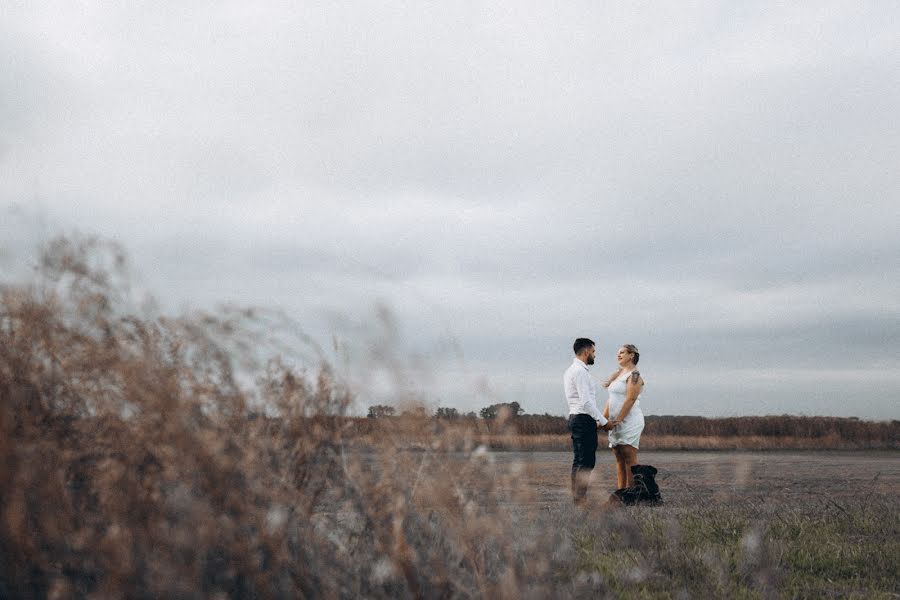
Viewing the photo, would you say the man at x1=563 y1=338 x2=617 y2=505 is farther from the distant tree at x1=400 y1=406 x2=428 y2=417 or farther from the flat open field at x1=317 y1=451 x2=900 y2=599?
the distant tree at x1=400 y1=406 x2=428 y2=417

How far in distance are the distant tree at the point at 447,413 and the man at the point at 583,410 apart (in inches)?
234

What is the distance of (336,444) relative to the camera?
11.0 feet

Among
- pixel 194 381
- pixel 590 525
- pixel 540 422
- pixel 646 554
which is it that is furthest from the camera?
pixel 540 422

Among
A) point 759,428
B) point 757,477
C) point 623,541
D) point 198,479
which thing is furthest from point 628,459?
→ point 759,428

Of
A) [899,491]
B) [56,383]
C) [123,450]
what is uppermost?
[56,383]

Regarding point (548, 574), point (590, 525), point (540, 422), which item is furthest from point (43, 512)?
point (540, 422)

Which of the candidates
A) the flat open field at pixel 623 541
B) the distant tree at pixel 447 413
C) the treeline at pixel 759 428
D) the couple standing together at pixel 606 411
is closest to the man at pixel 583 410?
the couple standing together at pixel 606 411

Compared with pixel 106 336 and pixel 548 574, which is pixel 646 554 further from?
pixel 106 336

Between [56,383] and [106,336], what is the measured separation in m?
0.26

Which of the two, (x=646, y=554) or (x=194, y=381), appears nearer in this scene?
(x=194, y=381)

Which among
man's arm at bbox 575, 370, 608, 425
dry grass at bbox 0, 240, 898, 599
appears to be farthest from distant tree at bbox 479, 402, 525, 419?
man's arm at bbox 575, 370, 608, 425

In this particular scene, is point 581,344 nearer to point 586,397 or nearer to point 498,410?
point 586,397

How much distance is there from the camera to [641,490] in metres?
9.11

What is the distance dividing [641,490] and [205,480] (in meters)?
7.12
